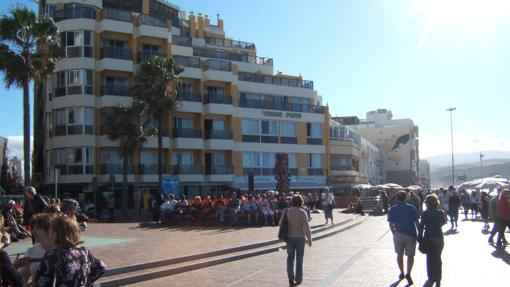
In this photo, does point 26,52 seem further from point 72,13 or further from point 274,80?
point 274,80

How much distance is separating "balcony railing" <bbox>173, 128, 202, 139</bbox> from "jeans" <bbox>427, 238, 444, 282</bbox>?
38747mm

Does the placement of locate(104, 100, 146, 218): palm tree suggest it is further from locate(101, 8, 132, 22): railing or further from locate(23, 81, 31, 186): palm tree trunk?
locate(23, 81, 31, 186): palm tree trunk

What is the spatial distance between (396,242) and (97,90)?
36937 mm

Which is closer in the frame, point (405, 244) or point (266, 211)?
point (405, 244)

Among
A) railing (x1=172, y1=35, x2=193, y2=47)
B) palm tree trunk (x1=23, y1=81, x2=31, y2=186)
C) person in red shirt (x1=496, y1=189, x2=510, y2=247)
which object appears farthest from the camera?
railing (x1=172, y1=35, x2=193, y2=47)

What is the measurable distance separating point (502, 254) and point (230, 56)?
147 ft

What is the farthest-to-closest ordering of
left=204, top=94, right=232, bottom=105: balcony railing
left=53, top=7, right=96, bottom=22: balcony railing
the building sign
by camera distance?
the building sign
left=204, top=94, right=232, bottom=105: balcony railing
left=53, top=7, right=96, bottom=22: balcony railing

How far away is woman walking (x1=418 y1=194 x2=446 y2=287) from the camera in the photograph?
9797 mm

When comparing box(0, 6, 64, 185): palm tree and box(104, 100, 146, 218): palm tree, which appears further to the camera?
box(104, 100, 146, 218): palm tree

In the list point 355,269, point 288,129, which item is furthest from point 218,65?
point 355,269

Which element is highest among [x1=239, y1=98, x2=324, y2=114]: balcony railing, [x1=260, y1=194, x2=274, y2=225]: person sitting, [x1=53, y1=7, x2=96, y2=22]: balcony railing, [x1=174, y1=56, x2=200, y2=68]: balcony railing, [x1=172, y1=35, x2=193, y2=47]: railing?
[x1=53, y1=7, x2=96, y2=22]: balcony railing

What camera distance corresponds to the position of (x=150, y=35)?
151ft

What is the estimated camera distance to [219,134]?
5019 centimetres

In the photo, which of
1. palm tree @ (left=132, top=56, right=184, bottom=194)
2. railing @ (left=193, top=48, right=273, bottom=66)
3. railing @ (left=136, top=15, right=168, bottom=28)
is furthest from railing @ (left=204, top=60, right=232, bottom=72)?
palm tree @ (left=132, top=56, right=184, bottom=194)
